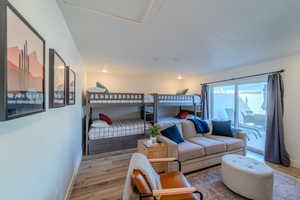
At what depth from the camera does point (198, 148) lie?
251 cm

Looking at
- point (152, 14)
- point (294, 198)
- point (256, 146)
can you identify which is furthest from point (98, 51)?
point (256, 146)

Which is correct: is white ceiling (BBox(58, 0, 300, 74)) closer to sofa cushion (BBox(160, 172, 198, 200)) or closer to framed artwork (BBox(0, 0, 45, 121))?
framed artwork (BBox(0, 0, 45, 121))

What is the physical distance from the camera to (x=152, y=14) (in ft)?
4.99

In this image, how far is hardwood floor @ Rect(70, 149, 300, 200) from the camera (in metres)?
1.95

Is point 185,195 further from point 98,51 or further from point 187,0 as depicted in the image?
point 98,51

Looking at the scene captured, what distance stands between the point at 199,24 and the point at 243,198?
256 centimetres

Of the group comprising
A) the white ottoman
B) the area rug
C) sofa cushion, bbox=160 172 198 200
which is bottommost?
the area rug

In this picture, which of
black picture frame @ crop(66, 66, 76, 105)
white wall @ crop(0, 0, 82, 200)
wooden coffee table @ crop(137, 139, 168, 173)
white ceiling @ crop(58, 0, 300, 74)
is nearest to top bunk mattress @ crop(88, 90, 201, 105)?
white ceiling @ crop(58, 0, 300, 74)

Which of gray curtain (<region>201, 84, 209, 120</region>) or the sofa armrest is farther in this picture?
gray curtain (<region>201, 84, 209, 120</region>)

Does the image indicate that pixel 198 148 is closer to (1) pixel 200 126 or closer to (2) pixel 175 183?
(1) pixel 200 126

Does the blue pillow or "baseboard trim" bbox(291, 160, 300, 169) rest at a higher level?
the blue pillow

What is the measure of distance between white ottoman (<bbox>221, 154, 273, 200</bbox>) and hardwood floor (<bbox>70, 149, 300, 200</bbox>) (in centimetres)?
126

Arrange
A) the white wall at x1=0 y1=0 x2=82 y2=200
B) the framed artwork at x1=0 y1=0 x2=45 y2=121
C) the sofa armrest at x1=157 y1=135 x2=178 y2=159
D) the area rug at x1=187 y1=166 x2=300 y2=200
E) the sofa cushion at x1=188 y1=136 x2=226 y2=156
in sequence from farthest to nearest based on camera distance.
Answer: the sofa cushion at x1=188 y1=136 x2=226 y2=156, the sofa armrest at x1=157 y1=135 x2=178 y2=159, the area rug at x1=187 y1=166 x2=300 y2=200, the white wall at x1=0 y1=0 x2=82 y2=200, the framed artwork at x1=0 y1=0 x2=45 y2=121

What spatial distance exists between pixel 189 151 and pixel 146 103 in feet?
6.84
